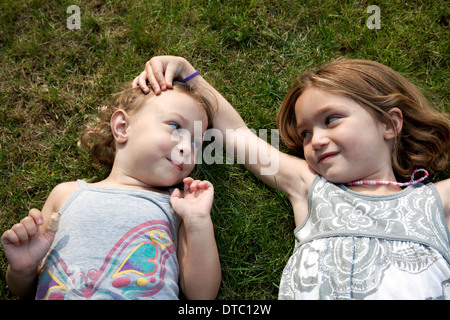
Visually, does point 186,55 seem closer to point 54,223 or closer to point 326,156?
point 326,156

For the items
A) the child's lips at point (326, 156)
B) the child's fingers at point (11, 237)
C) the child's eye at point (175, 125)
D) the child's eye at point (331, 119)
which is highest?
the child's eye at point (175, 125)

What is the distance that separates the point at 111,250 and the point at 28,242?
390 mm

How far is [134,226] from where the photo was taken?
2.03 meters

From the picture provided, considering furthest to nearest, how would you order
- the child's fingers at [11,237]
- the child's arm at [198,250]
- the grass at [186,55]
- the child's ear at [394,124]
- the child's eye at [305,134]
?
the grass at [186,55] → the child's eye at [305,134] → the child's ear at [394,124] → the child's arm at [198,250] → the child's fingers at [11,237]

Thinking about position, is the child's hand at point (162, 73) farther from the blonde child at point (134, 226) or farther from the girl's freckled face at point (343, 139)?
the girl's freckled face at point (343, 139)

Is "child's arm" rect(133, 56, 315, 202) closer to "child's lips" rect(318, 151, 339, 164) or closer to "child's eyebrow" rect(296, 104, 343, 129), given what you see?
"child's lips" rect(318, 151, 339, 164)

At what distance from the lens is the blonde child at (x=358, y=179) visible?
1.92m

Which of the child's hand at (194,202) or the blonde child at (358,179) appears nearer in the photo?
the blonde child at (358,179)

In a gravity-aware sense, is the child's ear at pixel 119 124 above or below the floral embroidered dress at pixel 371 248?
above

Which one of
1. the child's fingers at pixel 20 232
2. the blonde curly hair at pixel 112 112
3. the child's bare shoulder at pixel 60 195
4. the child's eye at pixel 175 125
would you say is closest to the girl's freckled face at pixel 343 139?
the blonde curly hair at pixel 112 112

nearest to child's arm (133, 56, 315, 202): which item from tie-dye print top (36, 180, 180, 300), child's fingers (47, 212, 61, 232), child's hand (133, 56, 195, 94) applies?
child's hand (133, 56, 195, 94)

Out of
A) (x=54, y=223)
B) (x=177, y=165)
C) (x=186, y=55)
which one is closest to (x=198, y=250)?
(x=177, y=165)

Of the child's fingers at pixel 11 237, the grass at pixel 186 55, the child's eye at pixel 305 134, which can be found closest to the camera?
the child's fingers at pixel 11 237
